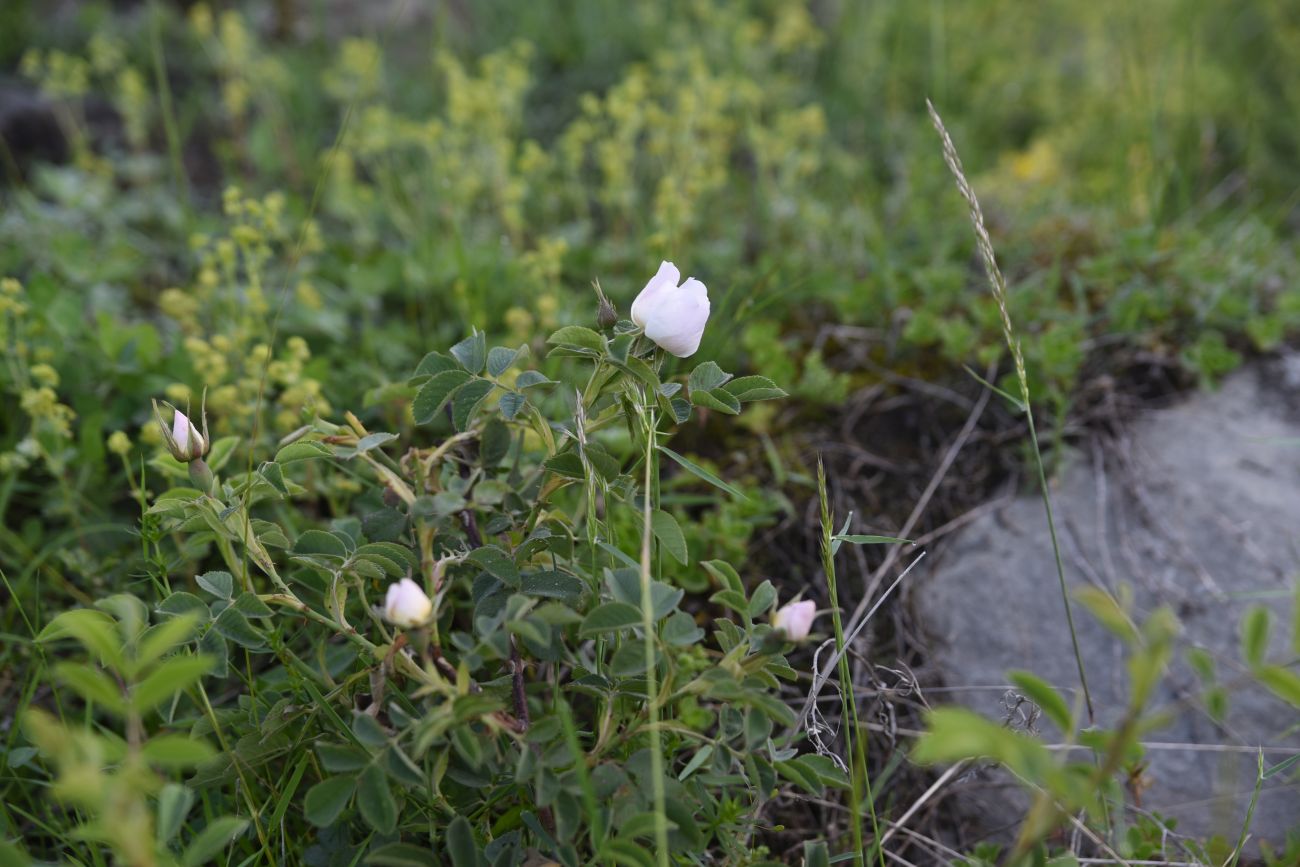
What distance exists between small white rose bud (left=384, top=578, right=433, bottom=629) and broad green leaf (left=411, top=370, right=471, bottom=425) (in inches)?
11.2

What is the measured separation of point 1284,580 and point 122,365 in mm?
2388

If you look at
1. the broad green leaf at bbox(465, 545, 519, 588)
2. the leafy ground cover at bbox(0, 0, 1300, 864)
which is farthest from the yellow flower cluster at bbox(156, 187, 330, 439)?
the broad green leaf at bbox(465, 545, 519, 588)

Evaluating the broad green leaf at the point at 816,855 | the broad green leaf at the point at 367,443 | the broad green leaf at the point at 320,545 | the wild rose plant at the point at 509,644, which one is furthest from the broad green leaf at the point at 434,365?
the broad green leaf at the point at 816,855

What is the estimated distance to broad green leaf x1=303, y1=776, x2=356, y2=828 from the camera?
1079 mm

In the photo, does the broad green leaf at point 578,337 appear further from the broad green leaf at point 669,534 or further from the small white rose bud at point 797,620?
the small white rose bud at point 797,620

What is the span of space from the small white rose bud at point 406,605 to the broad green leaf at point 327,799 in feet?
0.70

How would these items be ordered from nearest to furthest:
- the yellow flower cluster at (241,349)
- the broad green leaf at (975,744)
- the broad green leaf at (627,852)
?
the broad green leaf at (975,744), the broad green leaf at (627,852), the yellow flower cluster at (241,349)

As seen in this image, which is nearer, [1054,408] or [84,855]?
[84,855]

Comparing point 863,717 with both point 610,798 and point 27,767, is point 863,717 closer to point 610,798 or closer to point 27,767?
point 610,798

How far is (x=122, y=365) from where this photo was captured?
205 centimetres

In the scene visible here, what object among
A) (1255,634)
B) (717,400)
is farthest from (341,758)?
(1255,634)

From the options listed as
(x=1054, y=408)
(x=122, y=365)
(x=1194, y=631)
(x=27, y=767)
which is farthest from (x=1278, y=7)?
(x=27, y=767)

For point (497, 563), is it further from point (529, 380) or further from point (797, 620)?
point (797, 620)

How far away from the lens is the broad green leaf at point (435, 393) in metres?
1.25
